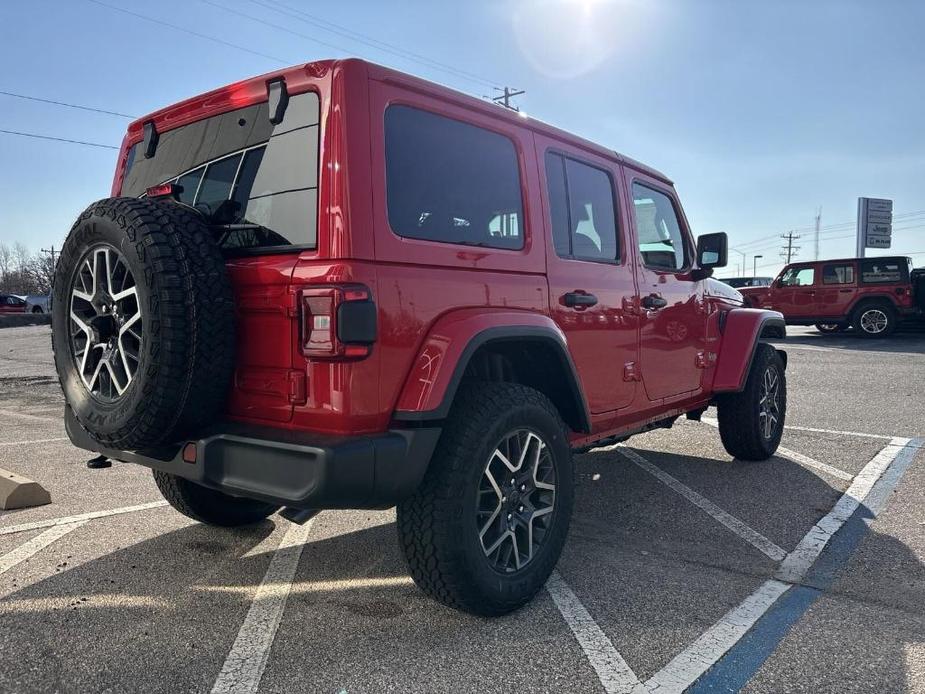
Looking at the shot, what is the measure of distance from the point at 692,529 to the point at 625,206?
1.83 m

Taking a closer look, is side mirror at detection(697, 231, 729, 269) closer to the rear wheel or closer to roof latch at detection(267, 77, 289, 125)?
roof latch at detection(267, 77, 289, 125)

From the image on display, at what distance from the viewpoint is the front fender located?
479 centimetres

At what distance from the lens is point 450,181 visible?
277cm

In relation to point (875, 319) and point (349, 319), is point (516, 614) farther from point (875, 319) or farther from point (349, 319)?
point (875, 319)

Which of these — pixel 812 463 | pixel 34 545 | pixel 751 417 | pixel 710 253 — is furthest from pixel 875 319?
pixel 34 545

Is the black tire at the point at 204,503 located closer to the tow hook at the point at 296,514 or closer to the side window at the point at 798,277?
the tow hook at the point at 296,514

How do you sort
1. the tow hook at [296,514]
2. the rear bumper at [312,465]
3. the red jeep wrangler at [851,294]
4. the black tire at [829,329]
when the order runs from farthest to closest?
the black tire at [829,329], the red jeep wrangler at [851,294], the tow hook at [296,514], the rear bumper at [312,465]

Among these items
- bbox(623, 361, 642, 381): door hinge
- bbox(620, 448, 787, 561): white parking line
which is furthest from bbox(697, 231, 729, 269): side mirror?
bbox(620, 448, 787, 561): white parking line

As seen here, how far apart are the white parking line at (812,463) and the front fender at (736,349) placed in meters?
0.88

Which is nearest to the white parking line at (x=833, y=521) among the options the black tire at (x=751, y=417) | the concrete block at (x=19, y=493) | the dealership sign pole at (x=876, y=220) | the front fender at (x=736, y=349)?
the black tire at (x=751, y=417)

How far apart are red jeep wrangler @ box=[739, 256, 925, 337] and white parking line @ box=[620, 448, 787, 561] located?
41.0 ft

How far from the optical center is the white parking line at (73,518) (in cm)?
366

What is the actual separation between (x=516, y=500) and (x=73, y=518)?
8.59ft

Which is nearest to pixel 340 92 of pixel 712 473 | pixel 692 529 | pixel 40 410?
pixel 692 529
